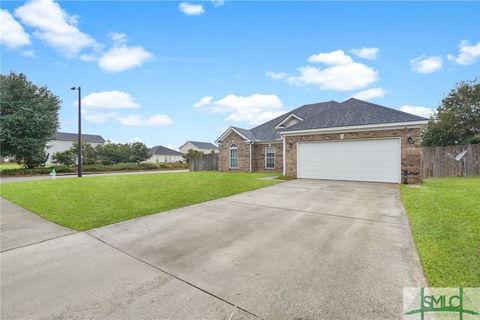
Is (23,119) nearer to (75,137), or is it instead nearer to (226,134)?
(226,134)

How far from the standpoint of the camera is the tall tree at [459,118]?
2241 centimetres

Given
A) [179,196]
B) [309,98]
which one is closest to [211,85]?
[309,98]

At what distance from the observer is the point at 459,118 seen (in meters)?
23.0

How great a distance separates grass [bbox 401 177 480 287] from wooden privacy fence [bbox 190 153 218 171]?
17679mm

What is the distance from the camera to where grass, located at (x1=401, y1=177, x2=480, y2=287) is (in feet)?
8.95

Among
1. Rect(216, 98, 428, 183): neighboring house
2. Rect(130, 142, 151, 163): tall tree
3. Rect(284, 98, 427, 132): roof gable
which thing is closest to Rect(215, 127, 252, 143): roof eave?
Rect(216, 98, 428, 183): neighboring house

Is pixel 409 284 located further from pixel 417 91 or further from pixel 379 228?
pixel 417 91

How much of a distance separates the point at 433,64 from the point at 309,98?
9.55m

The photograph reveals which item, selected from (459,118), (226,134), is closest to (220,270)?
(226,134)

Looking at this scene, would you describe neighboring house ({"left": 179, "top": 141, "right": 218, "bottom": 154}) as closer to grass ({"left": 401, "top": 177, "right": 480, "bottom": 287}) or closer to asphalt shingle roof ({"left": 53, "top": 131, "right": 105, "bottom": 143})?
asphalt shingle roof ({"left": 53, "top": 131, "right": 105, "bottom": 143})

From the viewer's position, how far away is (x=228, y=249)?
12.3 ft

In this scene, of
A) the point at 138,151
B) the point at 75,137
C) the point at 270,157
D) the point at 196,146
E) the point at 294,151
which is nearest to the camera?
the point at 294,151
